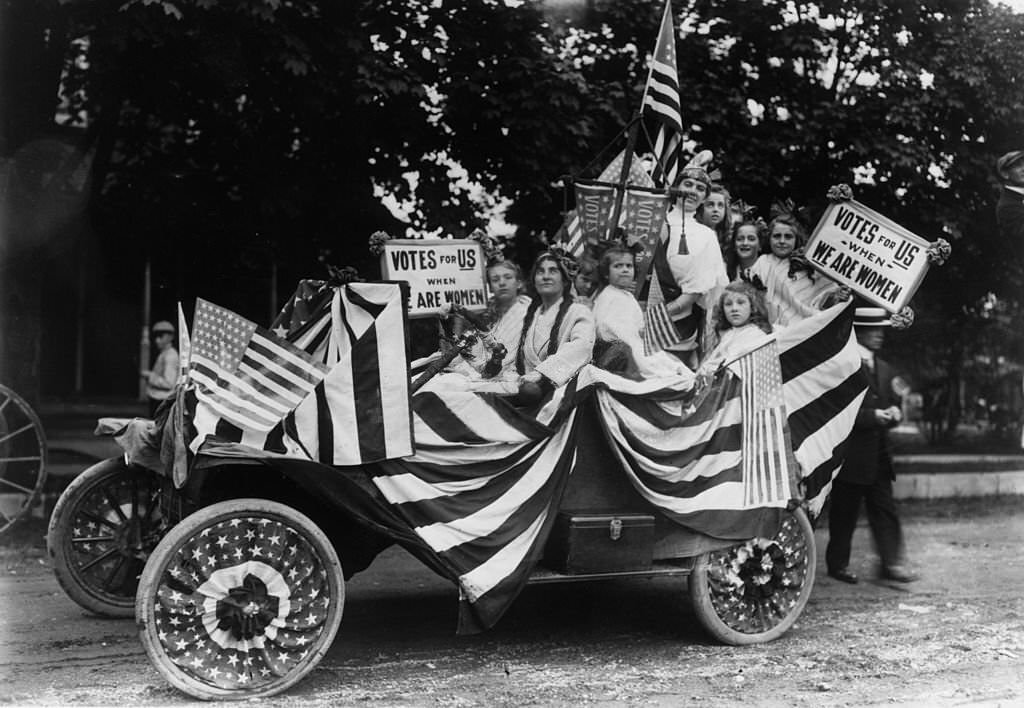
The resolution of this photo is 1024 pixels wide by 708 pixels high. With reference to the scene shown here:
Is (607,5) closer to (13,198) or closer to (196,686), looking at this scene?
(13,198)

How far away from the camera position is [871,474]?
7438mm

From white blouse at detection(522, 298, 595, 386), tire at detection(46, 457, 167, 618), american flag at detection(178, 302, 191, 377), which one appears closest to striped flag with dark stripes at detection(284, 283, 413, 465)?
american flag at detection(178, 302, 191, 377)

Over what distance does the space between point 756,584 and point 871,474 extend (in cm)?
223

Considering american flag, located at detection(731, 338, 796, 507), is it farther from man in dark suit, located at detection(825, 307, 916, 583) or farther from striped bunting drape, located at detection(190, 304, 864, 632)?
man in dark suit, located at detection(825, 307, 916, 583)

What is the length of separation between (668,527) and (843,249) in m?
2.17

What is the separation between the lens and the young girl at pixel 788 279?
662 cm

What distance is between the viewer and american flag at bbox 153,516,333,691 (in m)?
4.29

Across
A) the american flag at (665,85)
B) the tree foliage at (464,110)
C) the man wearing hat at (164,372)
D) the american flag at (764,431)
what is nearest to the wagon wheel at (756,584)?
the american flag at (764,431)

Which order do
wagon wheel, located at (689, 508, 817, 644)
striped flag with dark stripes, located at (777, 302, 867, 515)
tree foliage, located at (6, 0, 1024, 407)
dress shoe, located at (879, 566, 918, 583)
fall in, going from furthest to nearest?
1. tree foliage, located at (6, 0, 1024, 407)
2. dress shoe, located at (879, 566, 918, 583)
3. striped flag with dark stripes, located at (777, 302, 867, 515)
4. wagon wheel, located at (689, 508, 817, 644)

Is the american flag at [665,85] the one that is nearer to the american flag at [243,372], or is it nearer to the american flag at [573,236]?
the american flag at [573,236]

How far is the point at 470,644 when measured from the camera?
5500 millimetres

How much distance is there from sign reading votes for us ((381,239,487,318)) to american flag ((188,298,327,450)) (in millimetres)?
2011

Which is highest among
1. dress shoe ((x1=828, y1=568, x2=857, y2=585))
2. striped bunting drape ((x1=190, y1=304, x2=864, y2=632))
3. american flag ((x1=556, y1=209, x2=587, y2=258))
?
american flag ((x1=556, y1=209, x2=587, y2=258))

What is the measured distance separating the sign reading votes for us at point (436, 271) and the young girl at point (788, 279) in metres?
1.83
